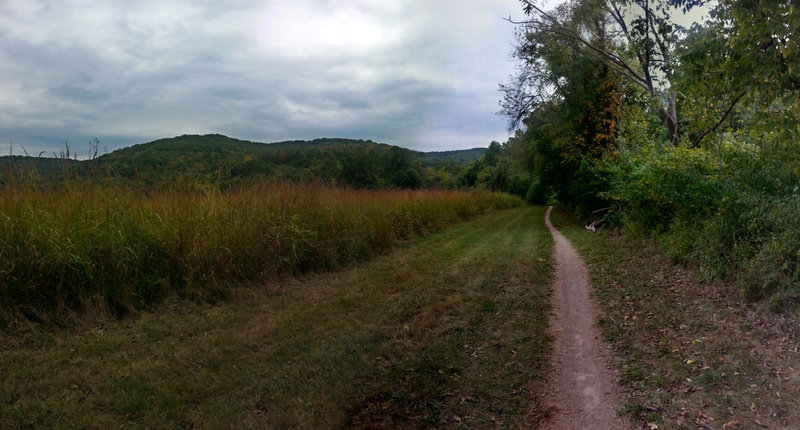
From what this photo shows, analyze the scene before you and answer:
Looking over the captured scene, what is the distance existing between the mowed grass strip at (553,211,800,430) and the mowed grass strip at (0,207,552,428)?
100 centimetres

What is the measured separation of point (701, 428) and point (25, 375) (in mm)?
5891

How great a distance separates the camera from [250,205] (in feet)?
26.7

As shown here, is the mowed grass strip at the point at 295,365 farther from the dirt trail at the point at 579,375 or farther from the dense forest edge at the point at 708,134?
the dense forest edge at the point at 708,134

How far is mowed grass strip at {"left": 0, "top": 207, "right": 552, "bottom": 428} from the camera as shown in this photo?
11.8ft

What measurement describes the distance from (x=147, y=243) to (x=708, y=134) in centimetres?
1234

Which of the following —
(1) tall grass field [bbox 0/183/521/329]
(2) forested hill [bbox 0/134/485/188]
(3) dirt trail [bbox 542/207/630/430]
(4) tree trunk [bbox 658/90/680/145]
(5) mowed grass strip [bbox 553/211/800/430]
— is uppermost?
(4) tree trunk [bbox 658/90/680/145]

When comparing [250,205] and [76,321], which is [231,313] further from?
[250,205]

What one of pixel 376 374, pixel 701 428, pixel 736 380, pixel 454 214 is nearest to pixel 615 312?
pixel 736 380

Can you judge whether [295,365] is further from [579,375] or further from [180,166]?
[180,166]

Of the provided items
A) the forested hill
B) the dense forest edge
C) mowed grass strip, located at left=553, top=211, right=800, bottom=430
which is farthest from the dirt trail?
the forested hill

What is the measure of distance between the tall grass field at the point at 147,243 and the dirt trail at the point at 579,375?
5004mm

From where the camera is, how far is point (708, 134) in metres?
10.4

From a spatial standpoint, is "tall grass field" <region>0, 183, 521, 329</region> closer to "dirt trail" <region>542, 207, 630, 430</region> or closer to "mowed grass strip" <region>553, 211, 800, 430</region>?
"dirt trail" <region>542, 207, 630, 430</region>

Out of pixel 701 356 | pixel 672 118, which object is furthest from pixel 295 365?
pixel 672 118
